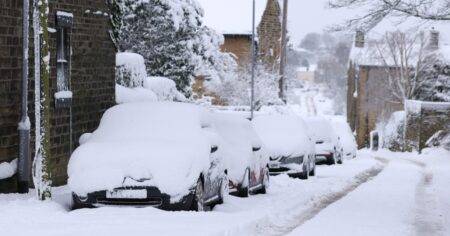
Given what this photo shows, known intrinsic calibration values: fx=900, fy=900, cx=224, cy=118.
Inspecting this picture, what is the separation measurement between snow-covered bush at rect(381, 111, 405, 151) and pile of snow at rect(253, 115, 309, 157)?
3436cm

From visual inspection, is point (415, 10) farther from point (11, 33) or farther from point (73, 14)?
point (11, 33)

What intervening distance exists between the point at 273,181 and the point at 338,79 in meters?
137

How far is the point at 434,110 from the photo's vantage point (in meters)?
47.8

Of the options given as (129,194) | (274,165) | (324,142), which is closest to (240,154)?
(129,194)

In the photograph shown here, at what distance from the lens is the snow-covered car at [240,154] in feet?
51.8

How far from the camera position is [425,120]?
4803 cm

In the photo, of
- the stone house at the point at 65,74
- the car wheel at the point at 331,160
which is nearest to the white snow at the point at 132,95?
the stone house at the point at 65,74

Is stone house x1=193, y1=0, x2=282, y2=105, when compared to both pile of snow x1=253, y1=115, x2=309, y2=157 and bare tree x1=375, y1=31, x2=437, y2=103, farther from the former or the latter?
pile of snow x1=253, y1=115, x2=309, y2=157

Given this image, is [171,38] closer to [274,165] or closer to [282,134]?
[282,134]

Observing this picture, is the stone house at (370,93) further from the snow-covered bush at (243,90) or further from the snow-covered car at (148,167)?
the snow-covered car at (148,167)

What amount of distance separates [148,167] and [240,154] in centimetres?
407

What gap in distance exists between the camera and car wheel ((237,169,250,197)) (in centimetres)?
1625

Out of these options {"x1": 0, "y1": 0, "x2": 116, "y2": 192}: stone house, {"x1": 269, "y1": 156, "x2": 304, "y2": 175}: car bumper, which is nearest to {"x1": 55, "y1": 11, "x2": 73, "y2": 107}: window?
{"x1": 0, "y1": 0, "x2": 116, "y2": 192}: stone house

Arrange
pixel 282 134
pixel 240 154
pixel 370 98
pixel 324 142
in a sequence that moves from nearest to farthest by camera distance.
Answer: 1. pixel 240 154
2. pixel 282 134
3. pixel 324 142
4. pixel 370 98
